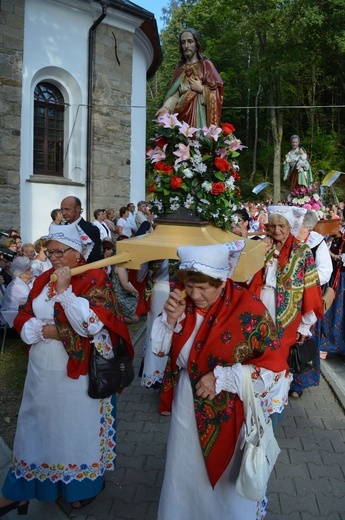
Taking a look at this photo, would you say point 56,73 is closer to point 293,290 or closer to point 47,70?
point 47,70

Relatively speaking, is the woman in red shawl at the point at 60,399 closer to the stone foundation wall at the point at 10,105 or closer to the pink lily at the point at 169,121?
the pink lily at the point at 169,121

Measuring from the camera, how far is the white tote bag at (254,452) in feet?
7.25

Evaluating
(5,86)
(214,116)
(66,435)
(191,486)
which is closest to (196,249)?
(191,486)

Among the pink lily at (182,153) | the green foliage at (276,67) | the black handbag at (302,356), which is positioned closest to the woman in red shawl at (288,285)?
the black handbag at (302,356)


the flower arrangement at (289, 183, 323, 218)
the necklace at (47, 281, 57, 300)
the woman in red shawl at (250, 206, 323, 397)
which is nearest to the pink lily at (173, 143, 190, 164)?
the woman in red shawl at (250, 206, 323, 397)

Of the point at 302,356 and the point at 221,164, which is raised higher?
the point at 221,164

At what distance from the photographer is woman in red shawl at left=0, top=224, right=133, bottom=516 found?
10.0 ft

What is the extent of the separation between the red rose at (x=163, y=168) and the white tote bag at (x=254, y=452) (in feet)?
7.14

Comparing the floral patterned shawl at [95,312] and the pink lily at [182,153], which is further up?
the pink lily at [182,153]

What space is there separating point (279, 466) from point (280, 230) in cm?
199

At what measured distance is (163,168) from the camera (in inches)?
163

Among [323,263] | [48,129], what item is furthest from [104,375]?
[48,129]

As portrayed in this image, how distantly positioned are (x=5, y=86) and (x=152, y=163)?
364 inches

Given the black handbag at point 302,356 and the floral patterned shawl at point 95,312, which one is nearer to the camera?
the floral patterned shawl at point 95,312
